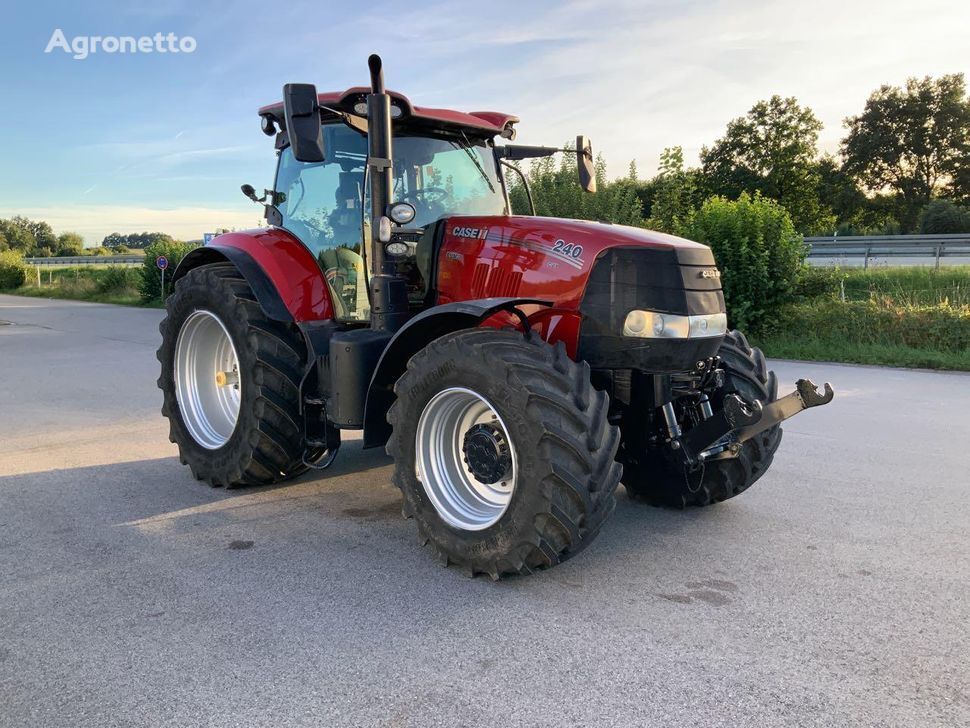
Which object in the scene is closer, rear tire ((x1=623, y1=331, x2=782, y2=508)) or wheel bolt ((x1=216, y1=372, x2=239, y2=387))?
rear tire ((x1=623, y1=331, x2=782, y2=508))

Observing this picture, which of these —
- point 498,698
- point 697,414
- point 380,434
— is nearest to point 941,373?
point 697,414

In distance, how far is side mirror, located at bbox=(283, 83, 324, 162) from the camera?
3.90m

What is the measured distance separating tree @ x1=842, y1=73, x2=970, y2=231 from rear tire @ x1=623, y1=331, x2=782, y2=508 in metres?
50.3

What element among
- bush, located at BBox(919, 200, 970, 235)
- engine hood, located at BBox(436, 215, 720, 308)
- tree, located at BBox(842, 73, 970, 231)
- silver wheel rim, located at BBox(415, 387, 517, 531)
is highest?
tree, located at BBox(842, 73, 970, 231)

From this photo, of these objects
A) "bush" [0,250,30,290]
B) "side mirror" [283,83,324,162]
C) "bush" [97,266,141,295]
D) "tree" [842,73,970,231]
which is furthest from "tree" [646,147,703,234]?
"bush" [0,250,30,290]

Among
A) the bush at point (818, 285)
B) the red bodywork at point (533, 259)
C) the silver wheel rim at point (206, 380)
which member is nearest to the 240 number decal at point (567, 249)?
the red bodywork at point (533, 259)

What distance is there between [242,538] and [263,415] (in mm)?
825

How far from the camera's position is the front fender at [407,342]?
149 inches

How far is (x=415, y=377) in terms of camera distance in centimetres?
387

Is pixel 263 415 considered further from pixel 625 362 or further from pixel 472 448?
pixel 625 362

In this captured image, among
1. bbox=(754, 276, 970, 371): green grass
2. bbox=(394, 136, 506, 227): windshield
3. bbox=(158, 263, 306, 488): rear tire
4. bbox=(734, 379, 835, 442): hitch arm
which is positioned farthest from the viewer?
bbox=(754, 276, 970, 371): green grass

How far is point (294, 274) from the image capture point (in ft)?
16.5

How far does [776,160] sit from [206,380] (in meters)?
43.6

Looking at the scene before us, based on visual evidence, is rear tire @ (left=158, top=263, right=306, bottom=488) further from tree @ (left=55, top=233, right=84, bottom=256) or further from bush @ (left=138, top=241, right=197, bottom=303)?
tree @ (left=55, top=233, right=84, bottom=256)
